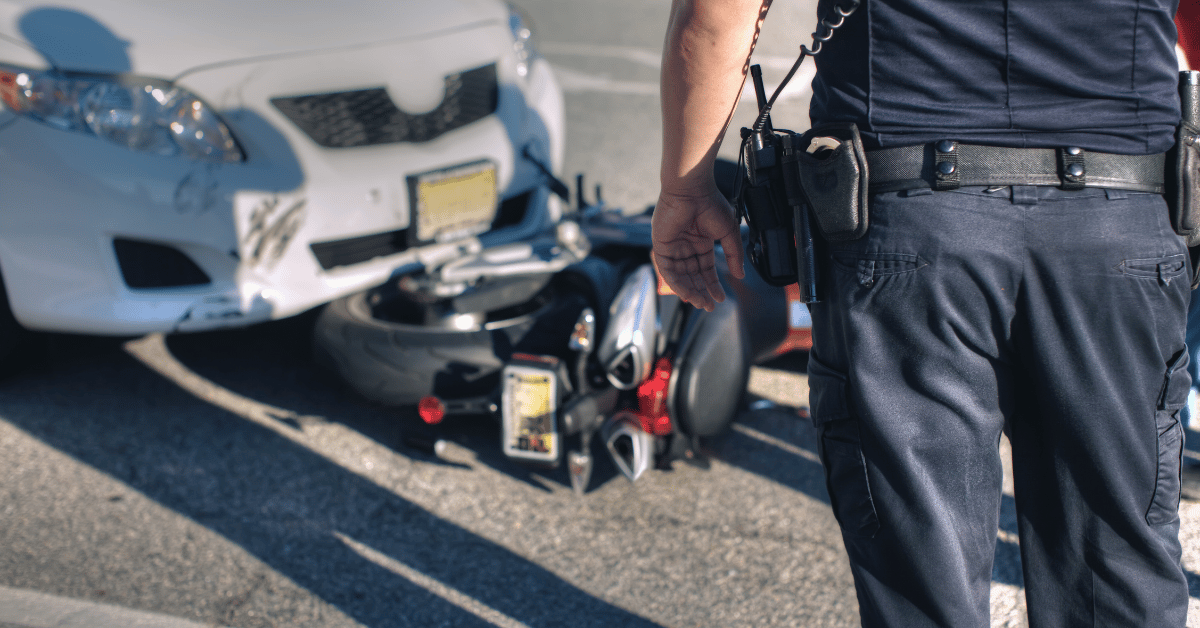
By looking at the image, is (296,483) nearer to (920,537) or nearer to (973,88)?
(920,537)

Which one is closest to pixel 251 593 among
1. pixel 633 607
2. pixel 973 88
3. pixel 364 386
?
pixel 364 386

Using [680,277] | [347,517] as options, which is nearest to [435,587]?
[347,517]

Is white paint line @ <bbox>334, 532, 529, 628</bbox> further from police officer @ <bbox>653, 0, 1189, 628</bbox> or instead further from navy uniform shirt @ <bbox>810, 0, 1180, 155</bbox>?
navy uniform shirt @ <bbox>810, 0, 1180, 155</bbox>

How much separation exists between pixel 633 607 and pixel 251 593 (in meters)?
0.89

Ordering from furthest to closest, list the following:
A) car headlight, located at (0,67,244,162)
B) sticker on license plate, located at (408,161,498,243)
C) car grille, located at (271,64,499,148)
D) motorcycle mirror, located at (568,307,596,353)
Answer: sticker on license plate, located at (408,161,498,243)
car grille, located at (271,64,499,148)
car headlight, located at (0,67,244,162)
motorcycle mirror, located at (568,307,596,353)

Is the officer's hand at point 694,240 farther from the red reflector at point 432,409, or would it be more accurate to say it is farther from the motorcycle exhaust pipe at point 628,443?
the red reflector at point 432,409

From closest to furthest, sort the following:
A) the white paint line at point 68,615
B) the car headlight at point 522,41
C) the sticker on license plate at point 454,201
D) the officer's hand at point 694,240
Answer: the officer's hand at point 694,240, the white paint line at point 68,615, the sticker on license plate at point 454,201, the car headlight at point 522,41

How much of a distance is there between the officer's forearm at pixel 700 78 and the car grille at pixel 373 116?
70.1 inches

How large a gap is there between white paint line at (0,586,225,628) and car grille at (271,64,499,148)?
1.44m

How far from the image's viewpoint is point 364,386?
268 centimetres

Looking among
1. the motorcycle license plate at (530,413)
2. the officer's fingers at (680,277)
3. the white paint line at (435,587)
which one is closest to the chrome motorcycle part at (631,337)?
the motorcycle license plate at (530,413)

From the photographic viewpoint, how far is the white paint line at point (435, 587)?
207cm

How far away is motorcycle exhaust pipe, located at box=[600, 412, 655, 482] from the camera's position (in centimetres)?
231

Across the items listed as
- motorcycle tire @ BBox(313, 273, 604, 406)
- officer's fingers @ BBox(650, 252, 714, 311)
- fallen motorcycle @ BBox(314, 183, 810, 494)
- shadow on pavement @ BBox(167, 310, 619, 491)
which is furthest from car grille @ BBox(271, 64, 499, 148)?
officer's fingers @ BBox(650, 252, 714, 311)
